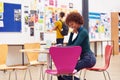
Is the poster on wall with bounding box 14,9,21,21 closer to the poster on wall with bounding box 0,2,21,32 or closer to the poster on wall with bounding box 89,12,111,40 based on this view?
the poster on wall with bounding box 0,2,21,32

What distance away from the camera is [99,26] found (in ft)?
41.0

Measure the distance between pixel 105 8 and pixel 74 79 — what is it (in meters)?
9.26

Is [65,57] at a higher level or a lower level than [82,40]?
lower

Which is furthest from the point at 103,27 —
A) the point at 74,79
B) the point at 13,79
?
the point at 74,79

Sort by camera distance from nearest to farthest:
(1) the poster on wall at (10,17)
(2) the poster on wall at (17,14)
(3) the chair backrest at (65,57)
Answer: (3) the chair backrest at (65,57)
(1) the poster on wall at (10,17)
(2) the poster on wall at (17,14)

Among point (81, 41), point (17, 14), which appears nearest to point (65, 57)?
point (81, 41)

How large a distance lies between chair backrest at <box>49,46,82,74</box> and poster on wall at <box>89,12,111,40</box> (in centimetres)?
835

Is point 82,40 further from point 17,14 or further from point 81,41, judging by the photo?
point 17,14

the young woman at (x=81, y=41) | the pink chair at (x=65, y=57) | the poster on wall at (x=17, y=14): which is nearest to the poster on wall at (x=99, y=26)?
the poster on wall at (x=17, y=14)

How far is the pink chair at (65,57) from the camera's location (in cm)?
362

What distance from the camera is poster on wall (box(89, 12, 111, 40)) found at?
1204 centimetres

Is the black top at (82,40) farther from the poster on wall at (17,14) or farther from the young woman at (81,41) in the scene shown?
the poster on wall at (17,14)

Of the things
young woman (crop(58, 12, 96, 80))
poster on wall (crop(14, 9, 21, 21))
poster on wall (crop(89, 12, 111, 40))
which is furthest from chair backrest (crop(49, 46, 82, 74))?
poster on wall (crop(89, 12, 111, 40))

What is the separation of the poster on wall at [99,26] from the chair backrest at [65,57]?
8.35 metres
